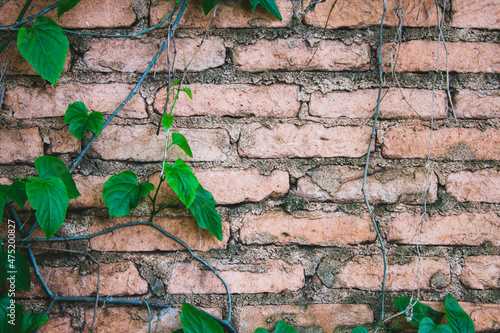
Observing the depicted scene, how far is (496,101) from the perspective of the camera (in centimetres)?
81

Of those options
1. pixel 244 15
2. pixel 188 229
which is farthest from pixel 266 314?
pixel 244 15

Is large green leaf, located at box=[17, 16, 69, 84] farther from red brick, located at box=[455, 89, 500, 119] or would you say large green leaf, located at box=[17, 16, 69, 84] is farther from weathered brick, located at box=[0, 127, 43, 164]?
red brick, located at box=[455, 89, 500, 119]

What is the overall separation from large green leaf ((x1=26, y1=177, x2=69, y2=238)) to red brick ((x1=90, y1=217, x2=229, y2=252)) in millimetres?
149

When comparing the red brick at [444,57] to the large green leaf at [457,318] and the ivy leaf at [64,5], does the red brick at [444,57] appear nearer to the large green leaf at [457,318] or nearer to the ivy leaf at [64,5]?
the large green leaf at [457,318]

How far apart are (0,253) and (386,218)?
0.97 meters

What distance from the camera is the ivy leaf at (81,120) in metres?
0.75

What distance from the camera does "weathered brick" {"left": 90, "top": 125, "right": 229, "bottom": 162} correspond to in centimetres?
81

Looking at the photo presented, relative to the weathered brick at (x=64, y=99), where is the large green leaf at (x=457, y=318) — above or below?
below

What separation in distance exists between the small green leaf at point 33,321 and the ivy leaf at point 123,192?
1.08 ft

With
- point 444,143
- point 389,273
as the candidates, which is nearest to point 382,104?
point 444,143

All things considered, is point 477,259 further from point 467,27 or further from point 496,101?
point 467,27

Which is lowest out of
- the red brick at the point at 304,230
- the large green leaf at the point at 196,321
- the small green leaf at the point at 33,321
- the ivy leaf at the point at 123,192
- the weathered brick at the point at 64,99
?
the small green leaf at the point at 33,321

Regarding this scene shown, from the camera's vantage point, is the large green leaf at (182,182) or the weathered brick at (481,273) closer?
the large green leaf at (182,182)

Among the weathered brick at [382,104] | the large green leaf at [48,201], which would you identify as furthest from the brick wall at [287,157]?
the large green leaf at [48,201]
